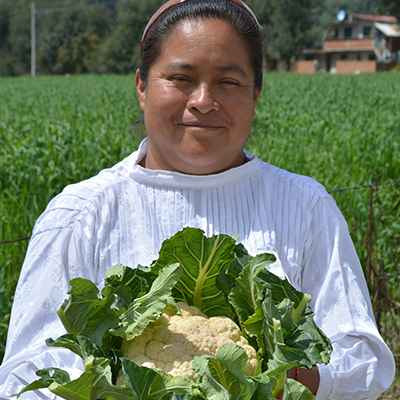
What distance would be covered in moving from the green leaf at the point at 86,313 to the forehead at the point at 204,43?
765mm

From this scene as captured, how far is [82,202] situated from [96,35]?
70.6 m

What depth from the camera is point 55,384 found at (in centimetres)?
108

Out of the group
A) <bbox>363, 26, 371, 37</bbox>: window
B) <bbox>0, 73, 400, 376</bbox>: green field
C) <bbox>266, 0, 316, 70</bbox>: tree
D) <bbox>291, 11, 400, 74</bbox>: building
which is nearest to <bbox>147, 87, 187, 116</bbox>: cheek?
<bbox>0, 73, 400, 376</bbox>: green field

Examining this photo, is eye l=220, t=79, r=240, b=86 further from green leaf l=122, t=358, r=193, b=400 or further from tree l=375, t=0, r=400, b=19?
tree l=375, t=0, r=400, b=19

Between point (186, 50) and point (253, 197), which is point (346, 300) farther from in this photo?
point (186, 50)

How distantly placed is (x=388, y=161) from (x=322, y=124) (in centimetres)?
228

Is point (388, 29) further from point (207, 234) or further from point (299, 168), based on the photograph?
point (207, 234)

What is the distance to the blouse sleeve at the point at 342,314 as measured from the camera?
1474mm

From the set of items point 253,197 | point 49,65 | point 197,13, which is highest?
point 49,65

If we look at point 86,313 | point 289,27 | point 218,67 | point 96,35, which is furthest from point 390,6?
point 86,313

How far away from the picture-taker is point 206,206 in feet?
5.52

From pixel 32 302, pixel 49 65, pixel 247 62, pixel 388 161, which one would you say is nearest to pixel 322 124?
pixel 388 161

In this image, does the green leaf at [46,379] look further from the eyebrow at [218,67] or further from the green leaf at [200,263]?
the eyebrow at [218,67]

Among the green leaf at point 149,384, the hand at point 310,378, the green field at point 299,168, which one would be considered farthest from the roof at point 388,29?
the green leaf at point 149,384
